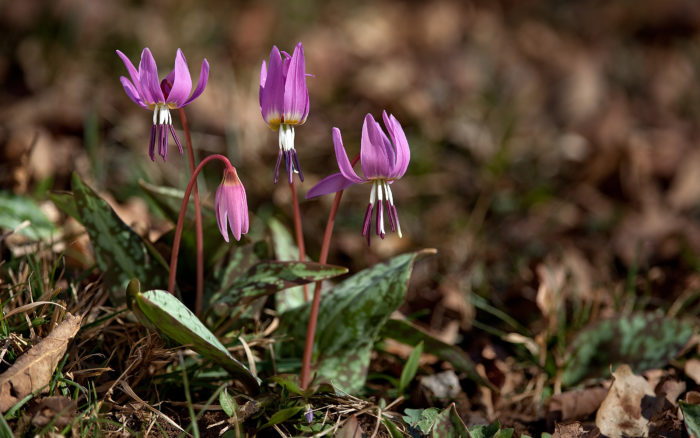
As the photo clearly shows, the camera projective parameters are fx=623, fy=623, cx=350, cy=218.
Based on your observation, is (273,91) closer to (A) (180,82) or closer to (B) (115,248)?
(A) (180,82)

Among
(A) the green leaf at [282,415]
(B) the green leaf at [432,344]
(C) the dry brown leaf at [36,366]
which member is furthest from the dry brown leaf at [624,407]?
(C) the dry brown leaf at [36,366]

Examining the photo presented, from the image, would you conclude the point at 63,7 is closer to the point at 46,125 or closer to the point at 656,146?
the point at 46,125

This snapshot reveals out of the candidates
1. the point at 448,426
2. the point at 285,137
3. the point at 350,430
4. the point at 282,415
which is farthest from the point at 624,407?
the point at 285,137

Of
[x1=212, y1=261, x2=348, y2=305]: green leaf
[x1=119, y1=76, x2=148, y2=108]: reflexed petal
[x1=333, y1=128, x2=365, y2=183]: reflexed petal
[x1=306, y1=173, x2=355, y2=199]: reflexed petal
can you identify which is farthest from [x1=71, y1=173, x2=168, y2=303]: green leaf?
[x1=333, y1=128, x2=365, y2=183]: reflexed petal

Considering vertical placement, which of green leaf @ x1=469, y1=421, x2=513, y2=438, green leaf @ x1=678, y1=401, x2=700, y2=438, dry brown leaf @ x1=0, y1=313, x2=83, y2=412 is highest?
dry brown leaf @ x1=0, y1=313, x2=83, y2=412

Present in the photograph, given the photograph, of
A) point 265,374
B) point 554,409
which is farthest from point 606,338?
point 265,374

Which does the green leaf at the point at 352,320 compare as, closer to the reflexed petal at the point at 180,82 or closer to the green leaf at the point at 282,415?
the green leaf at the point at 282,415

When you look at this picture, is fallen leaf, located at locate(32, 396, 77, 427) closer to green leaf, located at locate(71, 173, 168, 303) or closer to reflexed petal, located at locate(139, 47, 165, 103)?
green leaf, located at locate(71, 173, 168, 303)
